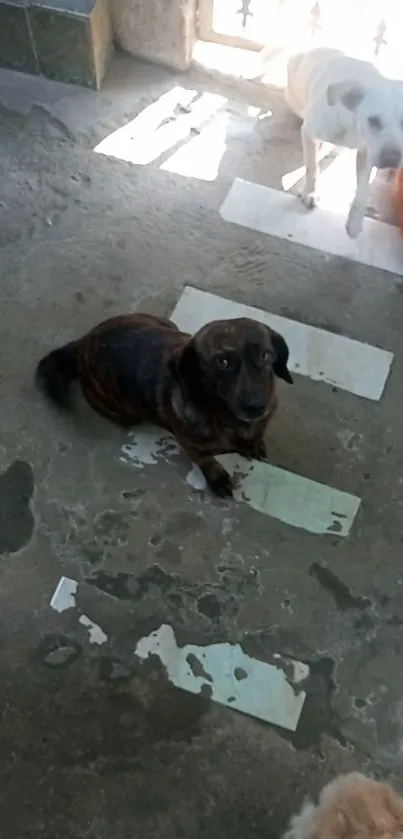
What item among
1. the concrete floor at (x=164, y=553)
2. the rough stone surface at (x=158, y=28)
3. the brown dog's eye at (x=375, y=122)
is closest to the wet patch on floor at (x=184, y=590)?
the concrete floor at (x=164, y=553)

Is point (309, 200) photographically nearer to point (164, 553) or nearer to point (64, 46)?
point (64, 46)

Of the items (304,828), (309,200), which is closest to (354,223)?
(309,200)

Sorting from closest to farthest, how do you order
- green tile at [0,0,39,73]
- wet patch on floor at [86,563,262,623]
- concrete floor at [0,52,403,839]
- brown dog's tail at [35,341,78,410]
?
concrete floor at [0,52,403,839] < wet patch on floor at [86,563,262,623] < brown dog's tail at [35,341,78,410] < green tile at [0,0,39,73]

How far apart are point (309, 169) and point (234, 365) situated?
1.07 m

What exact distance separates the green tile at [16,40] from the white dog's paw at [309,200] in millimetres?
1034

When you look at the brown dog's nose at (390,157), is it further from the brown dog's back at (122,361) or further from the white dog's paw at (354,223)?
the brown dog's back at (122,361)

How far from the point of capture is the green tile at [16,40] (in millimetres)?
2688

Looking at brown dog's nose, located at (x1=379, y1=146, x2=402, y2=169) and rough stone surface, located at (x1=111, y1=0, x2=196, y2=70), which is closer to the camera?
Result: brown dog's nose, located at (x1=379, y1=146, x2=402, y2=169)

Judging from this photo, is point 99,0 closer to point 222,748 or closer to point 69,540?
point 69,540

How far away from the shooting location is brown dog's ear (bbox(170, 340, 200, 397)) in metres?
1.72

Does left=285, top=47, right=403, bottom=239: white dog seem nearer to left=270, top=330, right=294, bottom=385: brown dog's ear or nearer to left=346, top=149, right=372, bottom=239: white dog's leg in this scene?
left=346, top=149, right=372, bottom=239: white dog's leg

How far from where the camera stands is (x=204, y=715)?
6.28 feet

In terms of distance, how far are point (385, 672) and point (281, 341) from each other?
32.5 inches

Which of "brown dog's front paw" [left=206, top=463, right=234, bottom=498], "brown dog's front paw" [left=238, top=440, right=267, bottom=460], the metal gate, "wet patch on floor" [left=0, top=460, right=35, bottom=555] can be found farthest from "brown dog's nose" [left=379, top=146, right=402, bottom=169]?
"wet patch on floor" [left=0, top=460, right=35, bottom=555]
